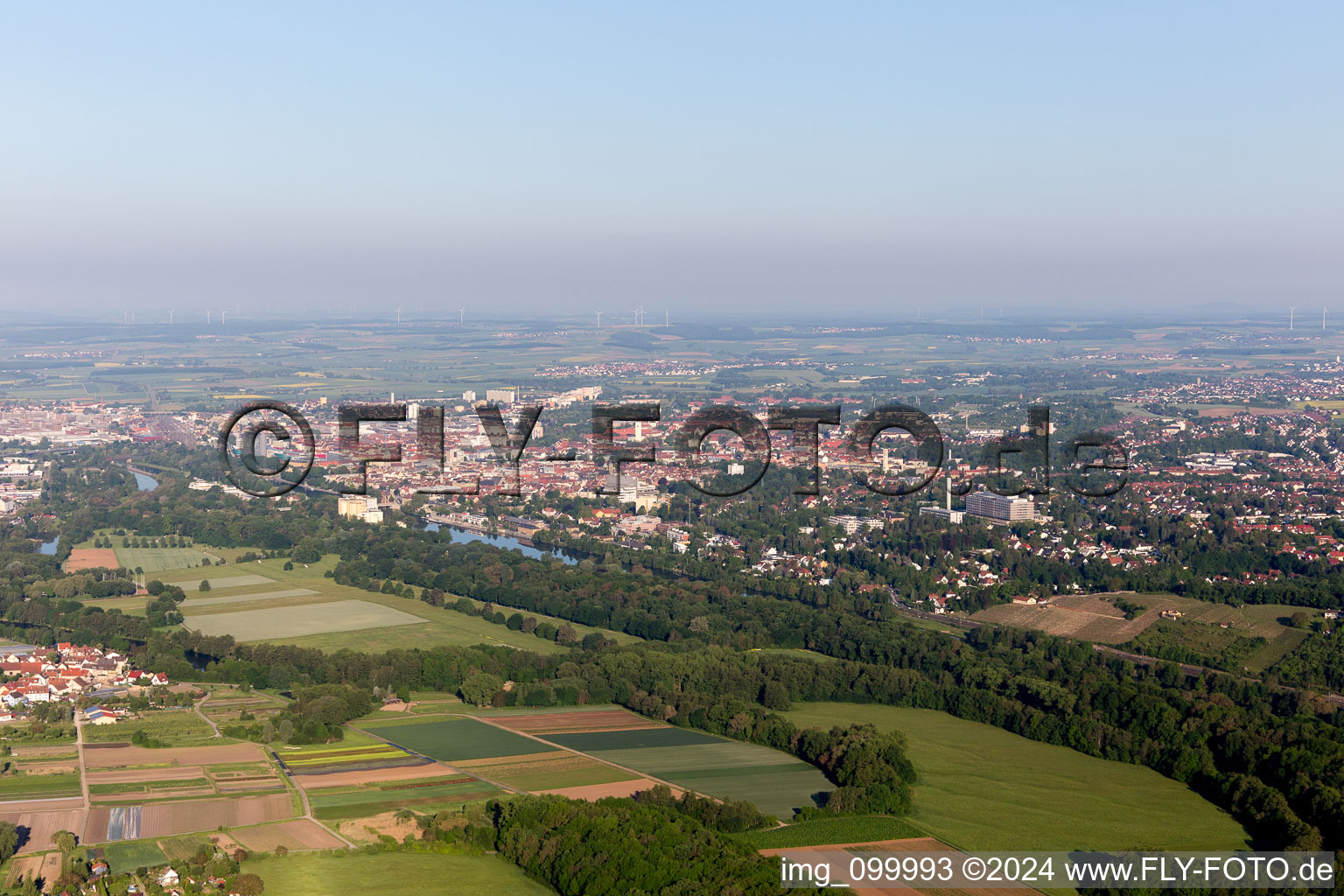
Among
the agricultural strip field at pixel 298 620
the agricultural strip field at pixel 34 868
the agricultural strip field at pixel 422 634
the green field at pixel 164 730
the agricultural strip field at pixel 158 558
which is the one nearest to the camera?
the agricultural strip field at pixel 34 868

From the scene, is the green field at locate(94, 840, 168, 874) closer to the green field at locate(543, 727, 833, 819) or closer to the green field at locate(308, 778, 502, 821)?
the green field at locate(308, 778, 502, 821)

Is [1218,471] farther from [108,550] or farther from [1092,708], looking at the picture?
[108,550]

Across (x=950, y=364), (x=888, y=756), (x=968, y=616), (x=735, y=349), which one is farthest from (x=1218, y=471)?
(x=735, y=349)

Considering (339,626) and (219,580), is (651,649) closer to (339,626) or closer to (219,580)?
(339,626)

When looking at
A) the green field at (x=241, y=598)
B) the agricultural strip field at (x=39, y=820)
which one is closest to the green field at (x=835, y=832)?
the agricultural strip field at (x=39, y=820)

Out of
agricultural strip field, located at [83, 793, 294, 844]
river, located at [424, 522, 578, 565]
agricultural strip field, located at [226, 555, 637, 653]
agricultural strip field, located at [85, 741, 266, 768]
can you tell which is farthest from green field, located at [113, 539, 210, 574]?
agricultural strip field, located at [83, 793, 294, 844]

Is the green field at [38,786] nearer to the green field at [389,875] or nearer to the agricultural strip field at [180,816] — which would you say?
the agricultural strip field at [180,816]
